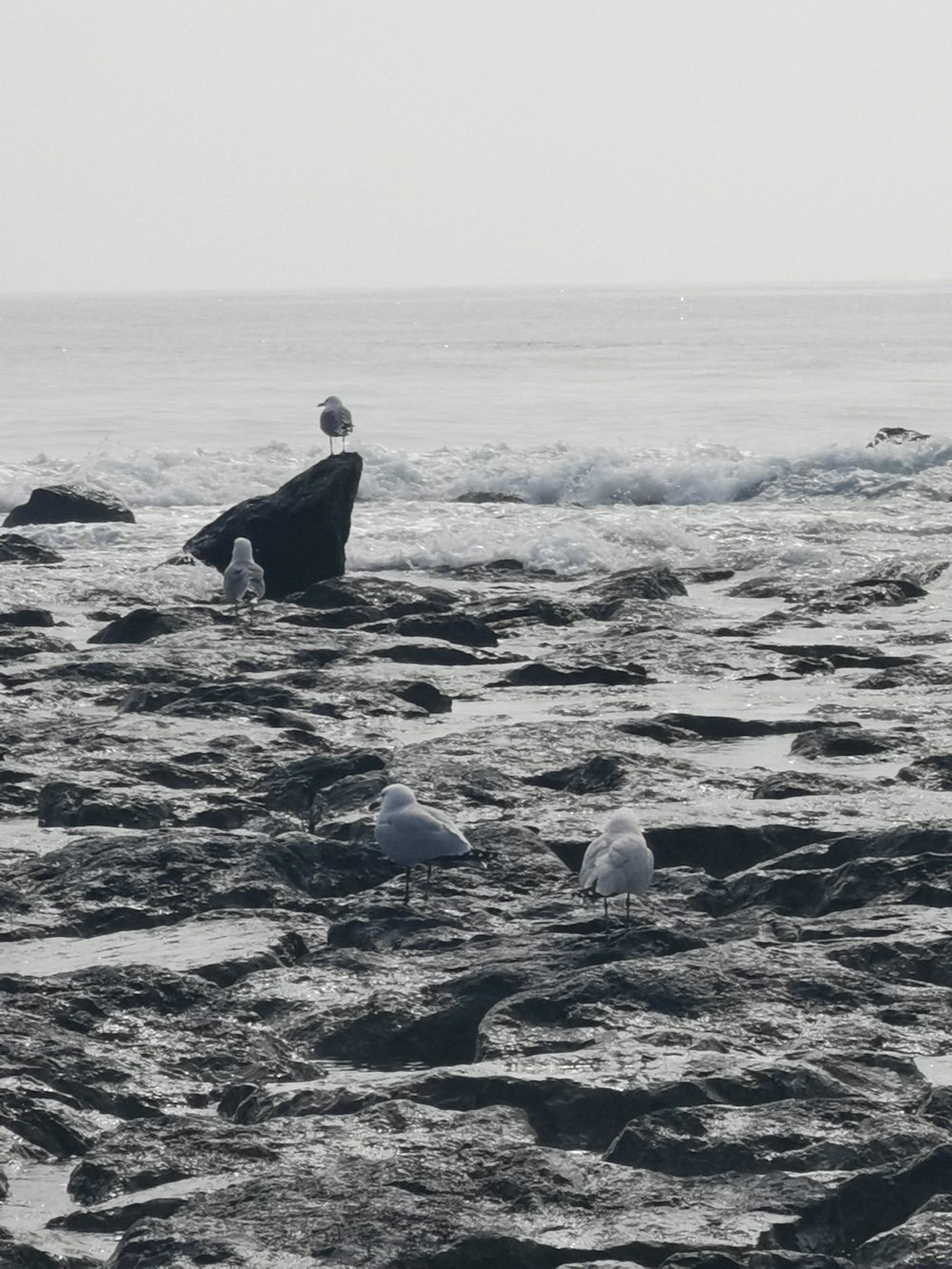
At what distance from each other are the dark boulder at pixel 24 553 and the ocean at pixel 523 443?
0.36 meters

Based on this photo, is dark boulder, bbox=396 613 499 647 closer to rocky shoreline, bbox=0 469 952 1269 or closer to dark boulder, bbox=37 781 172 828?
rocky shoreline, bbox=0 469 952 1269

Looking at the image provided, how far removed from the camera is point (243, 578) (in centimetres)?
1502

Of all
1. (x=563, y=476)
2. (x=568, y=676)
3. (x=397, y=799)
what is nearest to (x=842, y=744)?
(x=568, y=676)

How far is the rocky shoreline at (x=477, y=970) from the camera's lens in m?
4.69

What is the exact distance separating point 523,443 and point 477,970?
30.4 m

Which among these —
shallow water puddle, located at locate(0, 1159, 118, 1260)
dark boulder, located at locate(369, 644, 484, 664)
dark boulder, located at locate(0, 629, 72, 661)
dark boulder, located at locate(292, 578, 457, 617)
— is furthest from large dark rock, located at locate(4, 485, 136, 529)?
shallow water puddle, located at locate(0, 1159, 118, 1260)

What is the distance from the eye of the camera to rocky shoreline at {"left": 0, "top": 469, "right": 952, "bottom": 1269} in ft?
15.4

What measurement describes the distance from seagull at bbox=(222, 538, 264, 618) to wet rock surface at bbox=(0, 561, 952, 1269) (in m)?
2.37

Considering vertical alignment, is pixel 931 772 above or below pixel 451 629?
above

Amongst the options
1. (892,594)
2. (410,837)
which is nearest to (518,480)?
(892,594)

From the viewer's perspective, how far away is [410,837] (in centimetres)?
734

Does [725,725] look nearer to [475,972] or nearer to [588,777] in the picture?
[588,777]

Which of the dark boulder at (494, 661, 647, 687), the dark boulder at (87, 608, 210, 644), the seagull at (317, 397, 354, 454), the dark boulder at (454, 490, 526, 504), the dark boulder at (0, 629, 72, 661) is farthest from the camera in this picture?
the dark boulder at (454, 490, 526, 504)

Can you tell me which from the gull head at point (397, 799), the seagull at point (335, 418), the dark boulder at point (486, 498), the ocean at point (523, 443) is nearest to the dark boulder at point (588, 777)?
the gull head at point (397, 799)
